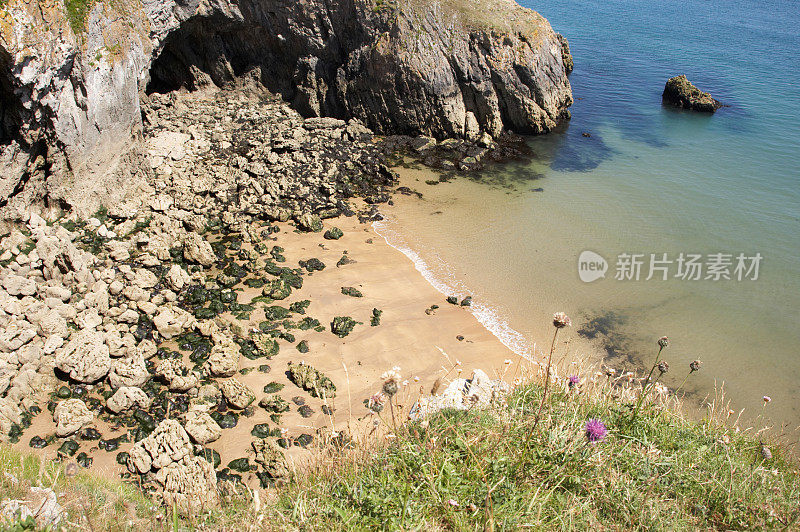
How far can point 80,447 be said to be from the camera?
916 cm

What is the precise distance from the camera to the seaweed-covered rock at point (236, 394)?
10.3 metres

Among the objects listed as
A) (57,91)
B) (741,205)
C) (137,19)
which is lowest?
(741,205)

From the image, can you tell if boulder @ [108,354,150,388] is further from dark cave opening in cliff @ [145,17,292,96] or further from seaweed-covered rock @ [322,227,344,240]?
dark cave opening in cliff @ [145,17,292,96]

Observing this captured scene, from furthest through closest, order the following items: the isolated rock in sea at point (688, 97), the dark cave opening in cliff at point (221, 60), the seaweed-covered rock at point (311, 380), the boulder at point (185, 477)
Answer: the isolated rock in sea at point (688, 97) < the dark cave opening in cliff at point (221, 60) < the seaweed-covered rock at point (311, 380) < the boulder at point (185, 477)

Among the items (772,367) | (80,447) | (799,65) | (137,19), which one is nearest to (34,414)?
(80,447)

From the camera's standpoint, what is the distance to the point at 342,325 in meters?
12.8

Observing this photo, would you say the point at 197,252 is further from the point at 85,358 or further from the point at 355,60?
the point at 355,60

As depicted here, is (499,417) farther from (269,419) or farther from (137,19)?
(137,19)

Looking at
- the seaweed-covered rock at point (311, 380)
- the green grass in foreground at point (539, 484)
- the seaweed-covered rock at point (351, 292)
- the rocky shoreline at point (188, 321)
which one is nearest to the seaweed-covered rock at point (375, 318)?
the rocky shoreline at point (188, 321)

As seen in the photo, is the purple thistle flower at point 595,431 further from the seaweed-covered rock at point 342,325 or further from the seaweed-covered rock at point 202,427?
the seaweed-covered rock at point 342,325

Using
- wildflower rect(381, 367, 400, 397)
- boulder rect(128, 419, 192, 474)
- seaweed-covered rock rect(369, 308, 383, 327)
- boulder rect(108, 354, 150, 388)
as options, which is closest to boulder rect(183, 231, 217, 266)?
boulder rect(108, 354, 150, 388)

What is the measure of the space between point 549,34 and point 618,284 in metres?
15.1

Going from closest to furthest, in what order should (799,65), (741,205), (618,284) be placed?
(618,284)
(741,205)
(799,65)

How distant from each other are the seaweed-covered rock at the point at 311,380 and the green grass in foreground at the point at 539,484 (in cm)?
497
